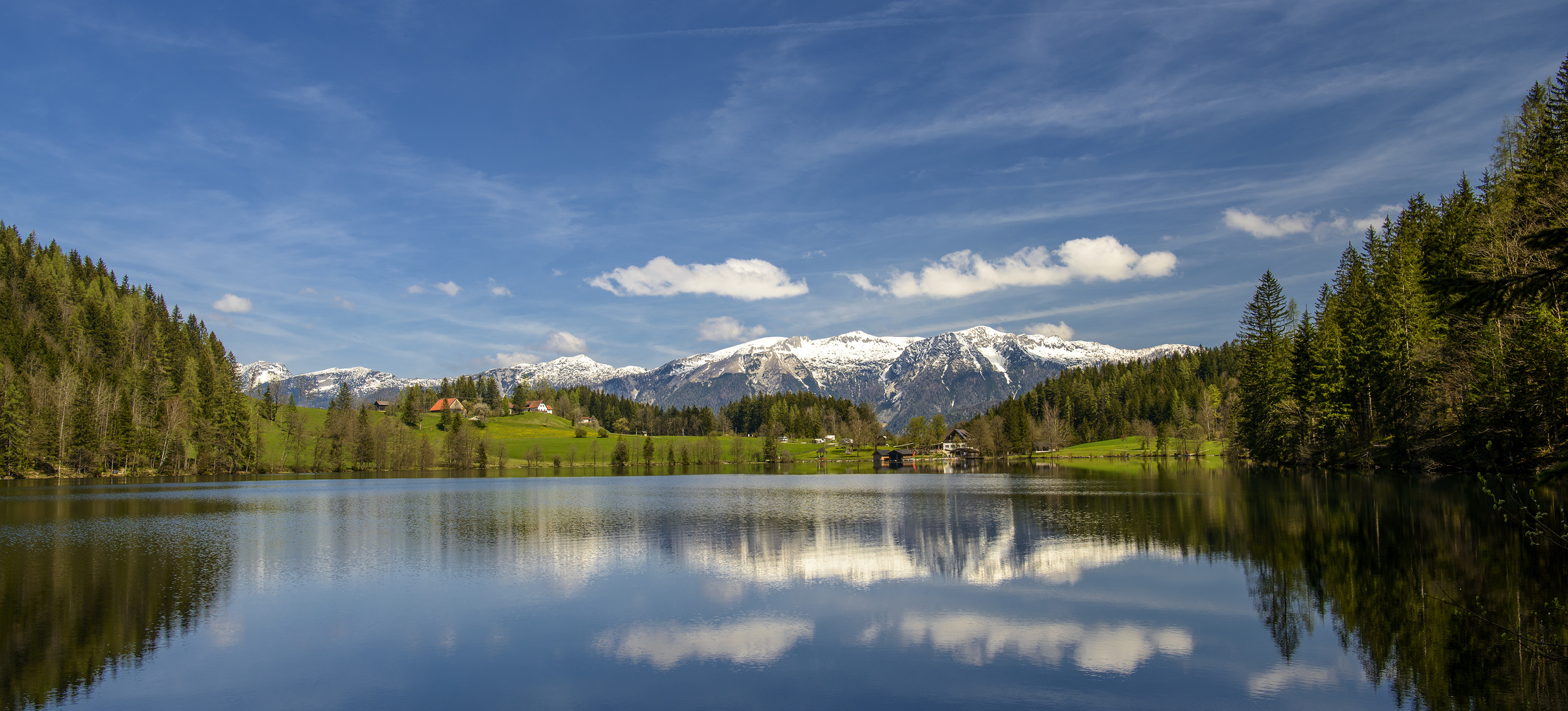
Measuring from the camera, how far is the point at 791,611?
20344 millimetres

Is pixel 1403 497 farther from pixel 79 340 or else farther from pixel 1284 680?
pixel 79 340

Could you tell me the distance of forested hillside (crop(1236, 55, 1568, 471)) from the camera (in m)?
35.8

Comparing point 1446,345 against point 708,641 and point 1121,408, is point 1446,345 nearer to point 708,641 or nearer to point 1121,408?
point 708,641

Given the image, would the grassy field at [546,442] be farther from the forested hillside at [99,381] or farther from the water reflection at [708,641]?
the water reflection at [708,641]

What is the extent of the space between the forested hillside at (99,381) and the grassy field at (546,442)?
14357mm

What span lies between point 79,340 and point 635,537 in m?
126

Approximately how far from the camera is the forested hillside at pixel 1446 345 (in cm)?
3584

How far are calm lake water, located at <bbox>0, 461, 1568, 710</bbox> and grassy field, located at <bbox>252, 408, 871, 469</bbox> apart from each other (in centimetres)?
11143

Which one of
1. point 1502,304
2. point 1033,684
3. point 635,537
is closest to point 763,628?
point 1033,684

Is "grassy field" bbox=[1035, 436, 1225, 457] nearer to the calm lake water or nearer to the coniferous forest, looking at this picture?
the coniferous forest

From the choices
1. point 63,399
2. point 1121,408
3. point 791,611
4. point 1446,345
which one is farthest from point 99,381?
point 1121,408

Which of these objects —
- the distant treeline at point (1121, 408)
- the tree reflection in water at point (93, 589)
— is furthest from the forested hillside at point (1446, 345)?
the distant treeline at point (1121, 408)

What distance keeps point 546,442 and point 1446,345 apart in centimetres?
15334

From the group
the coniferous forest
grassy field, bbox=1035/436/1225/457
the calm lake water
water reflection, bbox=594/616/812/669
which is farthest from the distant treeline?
water reflection, bbox=594/616/812/669
